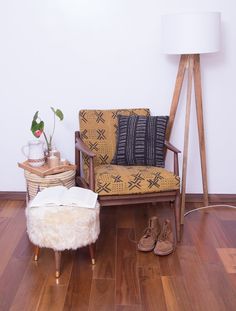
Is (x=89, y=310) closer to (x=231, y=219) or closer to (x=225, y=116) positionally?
(x=231, y=219)

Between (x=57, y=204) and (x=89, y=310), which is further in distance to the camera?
(x=57, y=204)

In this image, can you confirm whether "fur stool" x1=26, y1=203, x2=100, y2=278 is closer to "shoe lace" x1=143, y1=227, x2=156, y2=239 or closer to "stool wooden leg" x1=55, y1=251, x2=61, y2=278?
"stool wooden leg" x1=55, y1=251, x2=61, y2=278

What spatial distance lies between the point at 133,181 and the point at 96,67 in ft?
3.70

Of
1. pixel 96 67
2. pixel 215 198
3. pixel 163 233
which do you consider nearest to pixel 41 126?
pixel 96 67

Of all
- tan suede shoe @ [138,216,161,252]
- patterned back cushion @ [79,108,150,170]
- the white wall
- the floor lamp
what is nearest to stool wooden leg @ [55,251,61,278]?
tan suede shoe @ [138,216,161,252]

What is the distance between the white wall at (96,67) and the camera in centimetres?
289

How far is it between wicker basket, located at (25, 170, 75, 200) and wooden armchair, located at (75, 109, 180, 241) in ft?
0.38

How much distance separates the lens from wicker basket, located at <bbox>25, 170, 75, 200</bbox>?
2.61m

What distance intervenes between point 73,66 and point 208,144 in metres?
1.34

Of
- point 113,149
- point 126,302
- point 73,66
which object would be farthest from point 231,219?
point 73,66

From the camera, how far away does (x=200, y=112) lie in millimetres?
2848

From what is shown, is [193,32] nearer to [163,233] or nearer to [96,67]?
[96,67]

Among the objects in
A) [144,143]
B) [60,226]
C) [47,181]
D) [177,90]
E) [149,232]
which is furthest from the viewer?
[177,90]

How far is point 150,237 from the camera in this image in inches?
96.3
